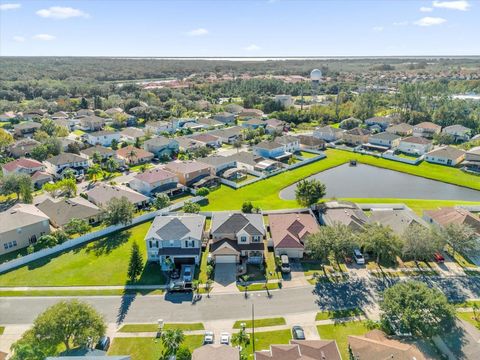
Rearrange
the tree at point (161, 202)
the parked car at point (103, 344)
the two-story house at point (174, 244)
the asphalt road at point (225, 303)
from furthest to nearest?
the tree at point (161, 202) < the two-story house at point (174, 244) < the asphalt road at point (225, 303) < the parked car at point (103, 344)

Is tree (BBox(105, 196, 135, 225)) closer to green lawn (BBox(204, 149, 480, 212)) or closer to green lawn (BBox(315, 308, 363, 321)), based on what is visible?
green lawn (BBox(204, 149, 480, 212))

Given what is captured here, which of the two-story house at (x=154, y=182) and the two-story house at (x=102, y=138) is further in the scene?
the two-story house at (x=102, y=138)

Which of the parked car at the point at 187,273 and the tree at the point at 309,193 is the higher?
the tree at the point at 309,193

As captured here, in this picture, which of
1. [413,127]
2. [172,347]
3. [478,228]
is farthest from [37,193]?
[413,127]

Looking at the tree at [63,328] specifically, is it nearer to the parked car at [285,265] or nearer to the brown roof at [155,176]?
the parked car at [285,265]

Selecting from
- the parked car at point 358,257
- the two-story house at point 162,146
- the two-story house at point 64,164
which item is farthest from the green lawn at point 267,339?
the two-story house at point 162,146

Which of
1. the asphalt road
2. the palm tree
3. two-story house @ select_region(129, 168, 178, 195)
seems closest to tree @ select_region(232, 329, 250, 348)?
the asphalt road

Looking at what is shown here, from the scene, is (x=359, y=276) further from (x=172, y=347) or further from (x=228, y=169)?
(x=228, y=169)

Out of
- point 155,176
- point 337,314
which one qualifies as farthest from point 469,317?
point 155,176
